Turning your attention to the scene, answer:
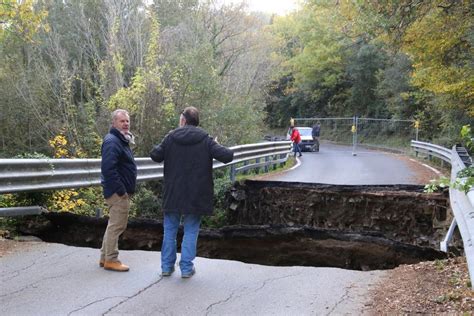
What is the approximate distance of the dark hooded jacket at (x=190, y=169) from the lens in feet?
18.5

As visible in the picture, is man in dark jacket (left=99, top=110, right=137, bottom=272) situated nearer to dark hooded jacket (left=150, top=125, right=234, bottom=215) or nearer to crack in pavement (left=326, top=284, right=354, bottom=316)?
dark hooded jacket (left=150, top=125, right=234, bottom=215)

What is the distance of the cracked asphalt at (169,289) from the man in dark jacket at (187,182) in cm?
29

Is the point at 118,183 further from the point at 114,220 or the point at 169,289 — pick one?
the point at 169,289

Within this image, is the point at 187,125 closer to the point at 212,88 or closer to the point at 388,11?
the point at 388,11

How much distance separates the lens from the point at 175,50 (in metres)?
19.4

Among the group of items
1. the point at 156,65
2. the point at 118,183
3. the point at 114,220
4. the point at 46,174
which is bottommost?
the point at 114,220

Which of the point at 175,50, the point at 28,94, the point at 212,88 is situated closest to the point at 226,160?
the point at 212,88

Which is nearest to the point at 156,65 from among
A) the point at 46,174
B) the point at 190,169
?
the point at 46,174

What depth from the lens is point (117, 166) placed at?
229 inches

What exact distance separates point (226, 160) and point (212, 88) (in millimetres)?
12724

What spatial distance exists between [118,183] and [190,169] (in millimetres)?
788

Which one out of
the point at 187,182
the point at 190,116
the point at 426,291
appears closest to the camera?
the point at 426,291

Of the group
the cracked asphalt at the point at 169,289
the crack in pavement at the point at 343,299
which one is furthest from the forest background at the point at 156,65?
the crack in pavement at the point at 343,299

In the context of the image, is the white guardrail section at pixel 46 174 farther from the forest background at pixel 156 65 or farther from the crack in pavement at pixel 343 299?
the crack in pavement at pixel 343 299
